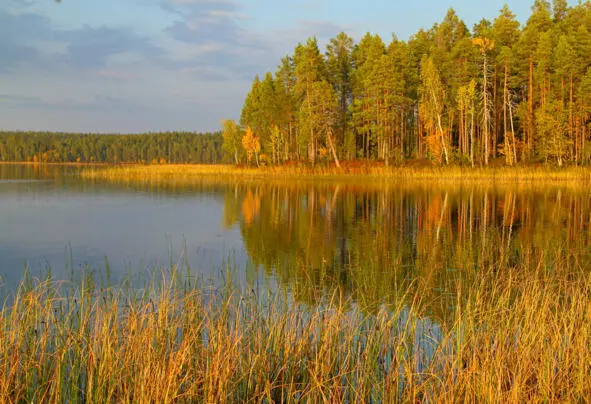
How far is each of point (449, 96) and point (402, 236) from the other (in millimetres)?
44504

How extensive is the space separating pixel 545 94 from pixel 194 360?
53794 millimetres

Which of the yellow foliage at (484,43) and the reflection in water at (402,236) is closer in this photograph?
the reflection in water at (402,236)

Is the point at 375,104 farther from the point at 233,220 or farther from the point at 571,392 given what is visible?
the point at 571,392

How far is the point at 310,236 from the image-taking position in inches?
679

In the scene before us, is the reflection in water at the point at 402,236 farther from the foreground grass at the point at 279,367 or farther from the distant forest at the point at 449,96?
the distant forest at the point at 449,96

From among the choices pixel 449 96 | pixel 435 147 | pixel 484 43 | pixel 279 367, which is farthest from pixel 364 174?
pixel 279 367

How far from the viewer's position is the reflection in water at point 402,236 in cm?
1049

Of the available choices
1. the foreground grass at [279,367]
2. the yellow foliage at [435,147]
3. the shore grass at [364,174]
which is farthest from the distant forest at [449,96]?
the foreground grass at [279,367]

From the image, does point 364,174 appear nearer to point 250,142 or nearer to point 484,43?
point 484,43

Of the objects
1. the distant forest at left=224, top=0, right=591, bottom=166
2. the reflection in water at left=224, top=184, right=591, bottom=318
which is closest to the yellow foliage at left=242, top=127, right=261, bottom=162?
the distant forest at left=224, top=0, right=591, bottom=166

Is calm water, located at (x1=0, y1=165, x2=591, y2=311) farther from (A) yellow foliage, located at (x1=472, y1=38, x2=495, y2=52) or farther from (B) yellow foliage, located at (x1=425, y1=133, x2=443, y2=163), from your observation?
(A) yellow foliage, located at (x1=472, y1=38, x2=495, y2=52)

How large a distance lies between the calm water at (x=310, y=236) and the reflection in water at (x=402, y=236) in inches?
2.0

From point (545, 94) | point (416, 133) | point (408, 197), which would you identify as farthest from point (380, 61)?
point (408, 197)

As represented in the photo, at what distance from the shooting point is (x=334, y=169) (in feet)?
173
